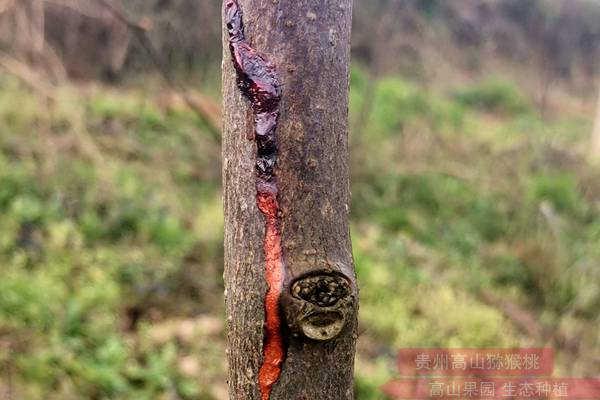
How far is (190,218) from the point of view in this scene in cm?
504

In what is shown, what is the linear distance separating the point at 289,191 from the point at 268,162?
0.05 metres

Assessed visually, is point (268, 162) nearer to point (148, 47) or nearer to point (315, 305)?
point (315, 305)

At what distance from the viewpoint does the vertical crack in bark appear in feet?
2.33

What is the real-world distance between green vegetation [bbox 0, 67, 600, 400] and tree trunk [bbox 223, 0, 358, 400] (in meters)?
2.51

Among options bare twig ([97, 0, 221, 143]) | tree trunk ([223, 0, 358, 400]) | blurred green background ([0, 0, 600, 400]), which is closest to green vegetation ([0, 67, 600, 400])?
blurred green background ([0, 0, 600, 400])

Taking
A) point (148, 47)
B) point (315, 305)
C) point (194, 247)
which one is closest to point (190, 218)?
point (194, 247)

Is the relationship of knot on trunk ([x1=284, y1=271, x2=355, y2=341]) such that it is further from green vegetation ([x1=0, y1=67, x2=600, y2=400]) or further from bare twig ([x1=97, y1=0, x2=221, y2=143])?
green vegetation ([x1=0, y1=67, x2=600, y2=400])

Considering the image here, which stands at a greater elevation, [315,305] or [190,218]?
[315,305]

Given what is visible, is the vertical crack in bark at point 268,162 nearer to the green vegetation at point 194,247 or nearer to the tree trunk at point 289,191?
the tree trunk at point 289,191

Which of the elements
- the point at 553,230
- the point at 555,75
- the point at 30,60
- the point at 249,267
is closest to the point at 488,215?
the point at 553,230

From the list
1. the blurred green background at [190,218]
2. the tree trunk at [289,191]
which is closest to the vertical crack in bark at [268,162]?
the tree trunk at [289,191]

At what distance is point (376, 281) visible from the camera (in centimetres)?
457

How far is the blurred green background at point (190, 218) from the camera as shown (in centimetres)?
335

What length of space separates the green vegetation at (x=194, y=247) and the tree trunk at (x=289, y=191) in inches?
98.8
